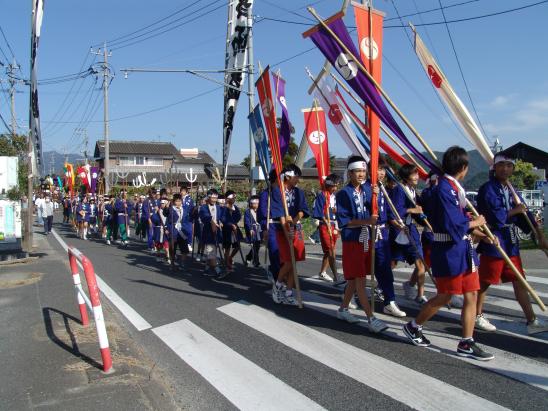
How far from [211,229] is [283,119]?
119 inches

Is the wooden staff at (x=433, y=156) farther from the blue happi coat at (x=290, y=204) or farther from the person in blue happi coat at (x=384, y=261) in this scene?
the blue happi coat at (x=290, y=204)

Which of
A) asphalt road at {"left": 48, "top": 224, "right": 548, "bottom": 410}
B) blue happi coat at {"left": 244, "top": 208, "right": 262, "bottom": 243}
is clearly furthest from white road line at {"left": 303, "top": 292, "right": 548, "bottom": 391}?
blue happi coat at {"left": 244, "top": 208, "right": 262, "bottom": 243}

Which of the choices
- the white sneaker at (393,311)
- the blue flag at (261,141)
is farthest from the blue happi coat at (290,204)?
the white sneaker at (393,311)

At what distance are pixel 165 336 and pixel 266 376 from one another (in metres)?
1.76

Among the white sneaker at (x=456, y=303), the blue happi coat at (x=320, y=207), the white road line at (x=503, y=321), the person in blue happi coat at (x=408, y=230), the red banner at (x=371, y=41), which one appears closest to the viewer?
the white road line at (x=503, y=321)

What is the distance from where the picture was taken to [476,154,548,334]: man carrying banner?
5.00m

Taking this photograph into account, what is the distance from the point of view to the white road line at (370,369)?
3.47m

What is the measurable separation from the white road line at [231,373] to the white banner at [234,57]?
10.9m

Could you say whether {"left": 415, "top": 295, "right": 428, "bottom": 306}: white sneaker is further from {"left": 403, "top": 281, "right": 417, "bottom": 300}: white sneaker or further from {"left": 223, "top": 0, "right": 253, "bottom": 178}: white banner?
{"left": 223, "top": 0, "right": 253, "bottom": 178}: white banner

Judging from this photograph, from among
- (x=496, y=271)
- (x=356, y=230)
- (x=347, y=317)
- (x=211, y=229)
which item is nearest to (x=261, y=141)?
(x=211, y=229)

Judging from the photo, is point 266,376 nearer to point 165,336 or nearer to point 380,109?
point 165,336

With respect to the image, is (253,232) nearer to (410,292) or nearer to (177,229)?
(177,229)

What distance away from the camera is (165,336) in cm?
542

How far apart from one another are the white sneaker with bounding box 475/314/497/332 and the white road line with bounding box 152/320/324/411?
254 cm
